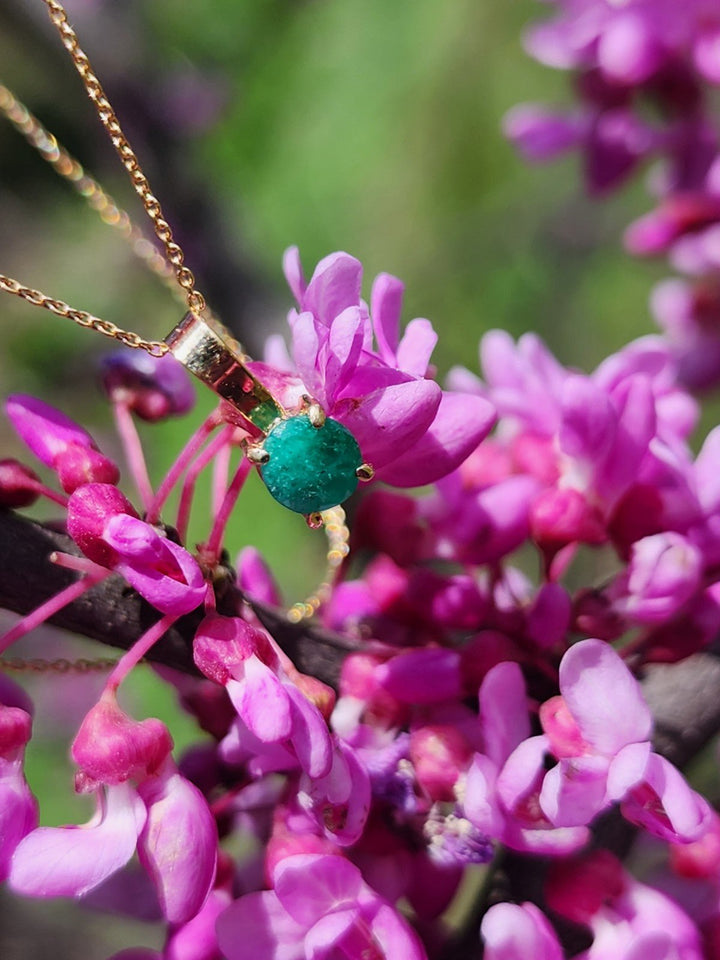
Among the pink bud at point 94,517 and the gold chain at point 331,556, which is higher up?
the gold chain at point 331,556

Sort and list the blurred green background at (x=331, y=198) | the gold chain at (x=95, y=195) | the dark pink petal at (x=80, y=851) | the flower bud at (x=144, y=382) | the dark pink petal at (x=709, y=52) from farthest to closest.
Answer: the blurred green background at (x=331, y=198) → the dark pink petal at (x=709, y=52) → the gold chain at (x=95, y=195) → the flower bud at (x=144, y=382) → the dark pink petal at (x=80, y=851)

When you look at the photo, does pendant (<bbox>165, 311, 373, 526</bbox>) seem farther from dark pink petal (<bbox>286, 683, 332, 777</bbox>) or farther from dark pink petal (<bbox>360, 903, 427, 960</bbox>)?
dark pink petal (<bbox>360, 903, 427, 960</bbox>)

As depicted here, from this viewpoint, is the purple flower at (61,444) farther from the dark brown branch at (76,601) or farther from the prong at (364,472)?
the prong at (364,472)

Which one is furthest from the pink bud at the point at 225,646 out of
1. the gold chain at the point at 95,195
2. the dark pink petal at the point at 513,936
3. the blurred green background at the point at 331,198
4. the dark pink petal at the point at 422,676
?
the blurred green background at the point at 331,198

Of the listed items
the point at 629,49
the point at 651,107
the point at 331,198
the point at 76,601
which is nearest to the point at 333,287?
the point at 76,601

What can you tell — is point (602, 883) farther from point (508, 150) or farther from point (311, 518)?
point (508, 150)

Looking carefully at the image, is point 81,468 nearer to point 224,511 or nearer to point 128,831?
point 224,511
